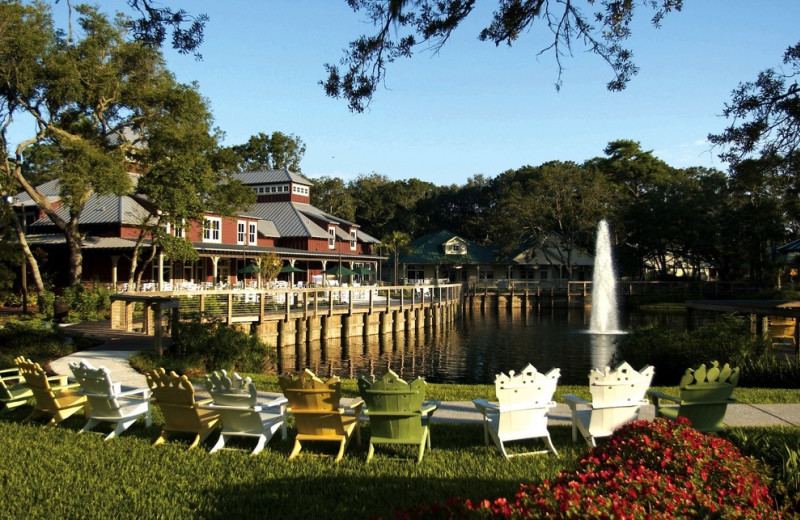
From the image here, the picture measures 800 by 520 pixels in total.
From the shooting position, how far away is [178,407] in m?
7.27

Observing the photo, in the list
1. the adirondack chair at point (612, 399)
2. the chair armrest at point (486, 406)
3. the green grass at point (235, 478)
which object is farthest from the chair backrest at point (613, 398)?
the chair armrest at point (486, 406)

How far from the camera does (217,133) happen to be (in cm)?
3528

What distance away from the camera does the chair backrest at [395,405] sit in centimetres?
665

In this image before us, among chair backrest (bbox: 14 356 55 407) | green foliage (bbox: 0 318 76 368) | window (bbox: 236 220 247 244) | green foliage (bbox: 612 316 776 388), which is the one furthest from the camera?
window (bbox: 236 220 247 244)

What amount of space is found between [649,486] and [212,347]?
13.2m

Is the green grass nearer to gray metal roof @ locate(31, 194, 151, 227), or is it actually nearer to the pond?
the pond

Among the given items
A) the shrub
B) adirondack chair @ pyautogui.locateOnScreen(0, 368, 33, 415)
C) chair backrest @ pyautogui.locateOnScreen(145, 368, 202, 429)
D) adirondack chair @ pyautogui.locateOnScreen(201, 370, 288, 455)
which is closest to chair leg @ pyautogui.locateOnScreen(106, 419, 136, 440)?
chair backrest @ pyautogui.locateOnScreen(145, 368, 202, 429)

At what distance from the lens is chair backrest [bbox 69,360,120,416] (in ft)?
25.2

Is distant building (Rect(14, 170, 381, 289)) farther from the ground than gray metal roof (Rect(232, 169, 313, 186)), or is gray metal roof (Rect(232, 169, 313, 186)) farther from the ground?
gray metal roof (Rect(232, 169, 313, 186))

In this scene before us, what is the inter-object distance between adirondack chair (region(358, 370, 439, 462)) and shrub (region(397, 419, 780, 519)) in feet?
7.71

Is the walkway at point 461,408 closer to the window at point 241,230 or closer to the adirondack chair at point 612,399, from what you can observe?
the adirondack chair at point 612,399

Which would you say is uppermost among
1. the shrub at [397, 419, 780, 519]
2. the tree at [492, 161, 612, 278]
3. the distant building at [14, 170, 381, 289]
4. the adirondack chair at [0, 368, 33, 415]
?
the tree at [492, 161, 612, 278]

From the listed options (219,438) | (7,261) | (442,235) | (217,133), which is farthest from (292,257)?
(219,438)

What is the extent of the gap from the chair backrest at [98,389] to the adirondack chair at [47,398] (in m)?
0.55
